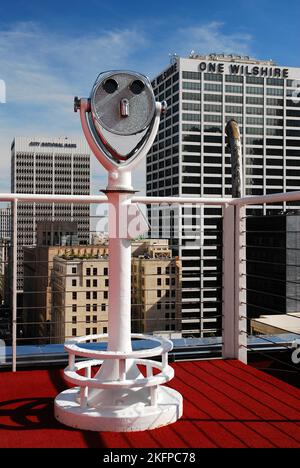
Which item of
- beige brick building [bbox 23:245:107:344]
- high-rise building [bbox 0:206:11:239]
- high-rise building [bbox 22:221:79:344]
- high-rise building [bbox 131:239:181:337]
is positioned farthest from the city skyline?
high-rise building [bbox 0:206:11:239]

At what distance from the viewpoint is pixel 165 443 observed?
1989 millimetres

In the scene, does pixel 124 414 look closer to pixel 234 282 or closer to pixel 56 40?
pixel 234 282

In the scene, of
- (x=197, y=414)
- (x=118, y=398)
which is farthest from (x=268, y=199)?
(x=118, y=398)

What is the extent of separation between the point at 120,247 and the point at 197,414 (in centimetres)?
77

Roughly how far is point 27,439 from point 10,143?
3195 inches

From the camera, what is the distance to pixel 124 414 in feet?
6.93

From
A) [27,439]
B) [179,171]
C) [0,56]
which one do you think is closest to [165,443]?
[27,439]

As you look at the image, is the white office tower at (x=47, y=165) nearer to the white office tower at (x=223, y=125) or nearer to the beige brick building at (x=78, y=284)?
the white office tower at (x=223, y=125)

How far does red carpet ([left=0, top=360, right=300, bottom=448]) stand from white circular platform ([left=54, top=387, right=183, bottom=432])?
0.03 meters

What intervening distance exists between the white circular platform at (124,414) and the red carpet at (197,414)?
0.03 meters

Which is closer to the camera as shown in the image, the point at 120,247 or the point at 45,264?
the point at 120,247

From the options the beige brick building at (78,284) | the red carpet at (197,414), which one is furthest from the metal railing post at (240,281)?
the beige brick building at (78,284)

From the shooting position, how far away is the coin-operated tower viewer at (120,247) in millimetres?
2162

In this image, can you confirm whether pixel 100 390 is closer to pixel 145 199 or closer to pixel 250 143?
pixel 145 199
